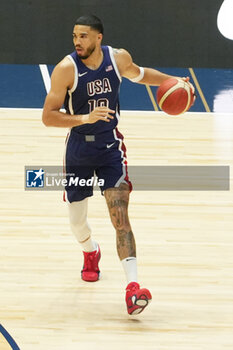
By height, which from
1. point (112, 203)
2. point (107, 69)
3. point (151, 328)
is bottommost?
point (151, 328)

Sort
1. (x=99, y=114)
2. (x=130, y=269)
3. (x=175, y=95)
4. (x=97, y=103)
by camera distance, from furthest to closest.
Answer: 1. (x=175, y=95)
2. (x=97, y=103)
3. (x=130, y=269)
4. (x=99, y=114)

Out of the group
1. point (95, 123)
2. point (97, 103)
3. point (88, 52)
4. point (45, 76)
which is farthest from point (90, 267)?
point (45, 76)

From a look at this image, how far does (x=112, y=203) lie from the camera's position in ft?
20.4

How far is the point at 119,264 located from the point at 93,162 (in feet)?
3.95

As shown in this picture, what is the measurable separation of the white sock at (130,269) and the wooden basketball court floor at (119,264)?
0.34 metres

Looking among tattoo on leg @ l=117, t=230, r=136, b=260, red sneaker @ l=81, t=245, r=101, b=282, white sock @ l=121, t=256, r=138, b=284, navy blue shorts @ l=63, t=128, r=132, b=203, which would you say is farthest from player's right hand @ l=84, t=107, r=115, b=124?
red sneaker @ l=81, t=245, r=101, b=282

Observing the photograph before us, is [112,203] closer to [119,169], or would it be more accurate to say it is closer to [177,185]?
[119,169]

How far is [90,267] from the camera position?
22.7 ft

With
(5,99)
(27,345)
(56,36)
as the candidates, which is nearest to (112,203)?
(27,345)

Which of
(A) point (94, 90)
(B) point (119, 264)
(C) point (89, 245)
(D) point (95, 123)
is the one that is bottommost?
(B) point (119, 264)

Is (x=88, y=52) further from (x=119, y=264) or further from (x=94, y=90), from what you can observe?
(x=119, y=264)

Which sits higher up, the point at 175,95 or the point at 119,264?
the point at 175,95

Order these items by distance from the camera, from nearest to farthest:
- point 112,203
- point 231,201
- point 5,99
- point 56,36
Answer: point 112,203
point 231,201
point 5,99
point 56,36

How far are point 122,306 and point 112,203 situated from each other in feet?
2.73
